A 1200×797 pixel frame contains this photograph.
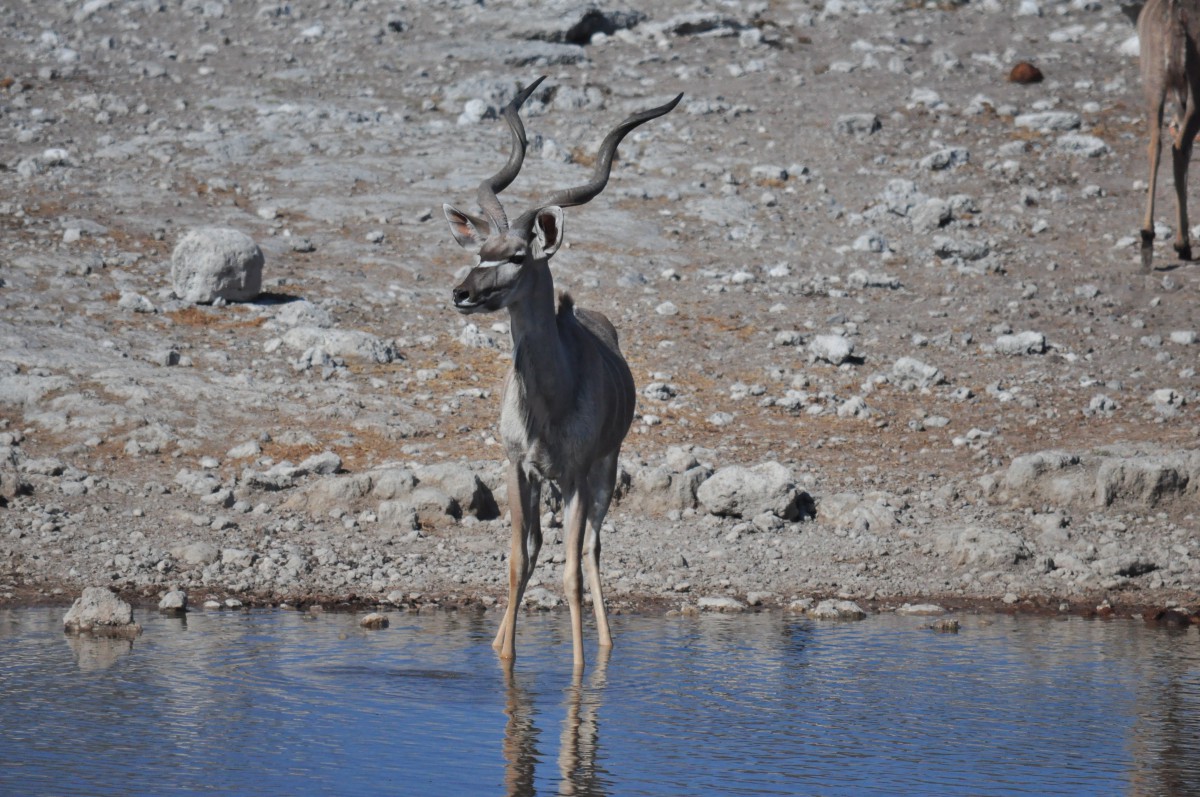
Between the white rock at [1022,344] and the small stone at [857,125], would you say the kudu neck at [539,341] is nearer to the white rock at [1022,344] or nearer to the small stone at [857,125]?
the white rock at [1022,344]

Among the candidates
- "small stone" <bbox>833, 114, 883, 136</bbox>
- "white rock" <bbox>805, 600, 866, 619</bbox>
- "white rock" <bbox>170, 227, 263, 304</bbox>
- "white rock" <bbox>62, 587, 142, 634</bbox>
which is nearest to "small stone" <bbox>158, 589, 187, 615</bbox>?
"white rock" <bbox>62, 587, 142, 634</bbox>

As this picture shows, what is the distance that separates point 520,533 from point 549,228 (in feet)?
6.63

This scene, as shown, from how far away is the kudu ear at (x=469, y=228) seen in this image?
29.2ft

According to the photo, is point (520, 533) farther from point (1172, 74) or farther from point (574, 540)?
point (1172, 74)

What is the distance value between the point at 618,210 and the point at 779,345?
5.05 m

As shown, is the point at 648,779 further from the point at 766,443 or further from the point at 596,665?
the point at 766,443

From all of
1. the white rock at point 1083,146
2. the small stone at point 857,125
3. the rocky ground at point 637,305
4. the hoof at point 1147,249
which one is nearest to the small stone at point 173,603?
the rocky ground at point 637,305

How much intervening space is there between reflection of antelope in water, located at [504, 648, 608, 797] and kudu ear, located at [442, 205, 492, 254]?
2581mm

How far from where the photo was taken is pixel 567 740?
7.22m

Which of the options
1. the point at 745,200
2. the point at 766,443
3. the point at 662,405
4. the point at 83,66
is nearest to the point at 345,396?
the point at 662,405

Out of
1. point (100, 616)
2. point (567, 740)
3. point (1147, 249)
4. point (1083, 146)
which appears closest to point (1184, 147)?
point (1147, 249)

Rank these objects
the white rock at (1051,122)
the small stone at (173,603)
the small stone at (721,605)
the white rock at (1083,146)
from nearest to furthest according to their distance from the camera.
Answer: the small stone at (173,603), the small stone at (721,605), the white rock at (1083,146), the white rock at (1051,122)

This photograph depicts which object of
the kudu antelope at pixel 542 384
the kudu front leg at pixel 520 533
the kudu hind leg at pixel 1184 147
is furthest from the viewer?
the kudu hind leg at pixel 1184 147

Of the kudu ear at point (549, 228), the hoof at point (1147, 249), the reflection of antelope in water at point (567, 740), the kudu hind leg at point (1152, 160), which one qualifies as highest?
the kudu hind leg at point (1152, 160)
